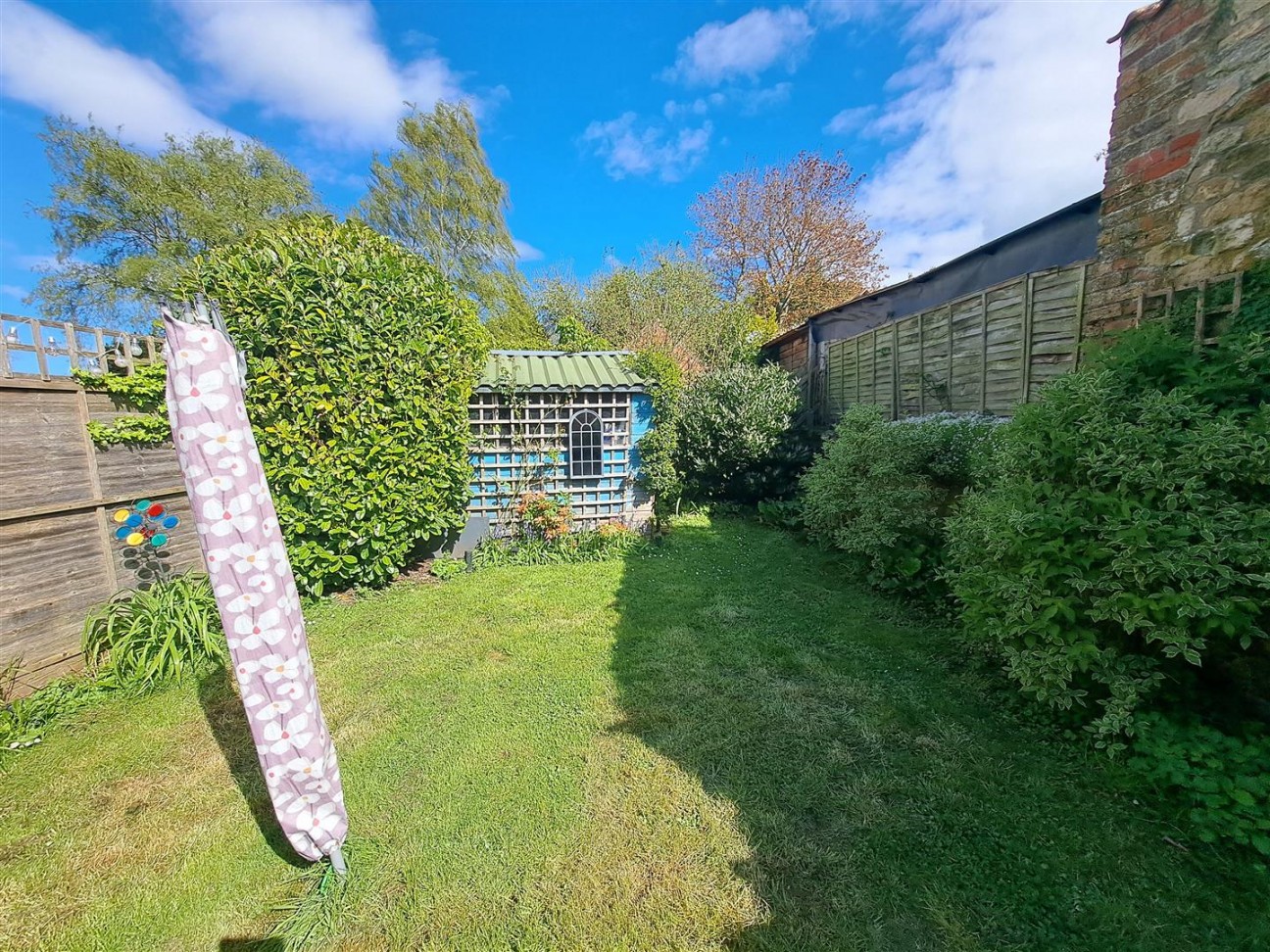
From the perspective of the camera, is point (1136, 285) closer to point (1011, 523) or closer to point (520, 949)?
point (1011, 523)

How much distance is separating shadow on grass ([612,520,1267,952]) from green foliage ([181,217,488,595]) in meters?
3.04

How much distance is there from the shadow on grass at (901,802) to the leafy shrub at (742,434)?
4214 mm

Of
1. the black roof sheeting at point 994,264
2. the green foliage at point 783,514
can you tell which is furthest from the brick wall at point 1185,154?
the green foliage at point 783,514

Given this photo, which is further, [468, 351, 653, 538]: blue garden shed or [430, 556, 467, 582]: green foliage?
[468, 351, 653, 538]: blue garden shed

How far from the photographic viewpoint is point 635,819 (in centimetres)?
231

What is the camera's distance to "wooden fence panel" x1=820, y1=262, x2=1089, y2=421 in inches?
174

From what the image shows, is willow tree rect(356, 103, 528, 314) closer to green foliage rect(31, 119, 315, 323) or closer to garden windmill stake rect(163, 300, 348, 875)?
green foliage rect(31, 119, 315, 323)

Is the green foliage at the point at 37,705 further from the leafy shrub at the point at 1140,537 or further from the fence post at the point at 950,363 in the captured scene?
the fence post at the point at 950,363

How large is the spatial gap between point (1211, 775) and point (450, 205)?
64.8 ft

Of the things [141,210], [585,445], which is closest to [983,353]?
[585,445]

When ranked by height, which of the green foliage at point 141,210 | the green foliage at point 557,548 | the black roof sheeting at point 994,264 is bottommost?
the green foliage at point 557,548

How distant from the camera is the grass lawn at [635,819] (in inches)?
71.6

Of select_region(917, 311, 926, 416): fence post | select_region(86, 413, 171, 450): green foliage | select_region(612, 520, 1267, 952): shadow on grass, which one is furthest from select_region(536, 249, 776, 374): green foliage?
select_region(612, 520, 1267, 952): shadow on grass

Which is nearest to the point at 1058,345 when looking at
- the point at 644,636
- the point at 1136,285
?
the point at 1136,285
